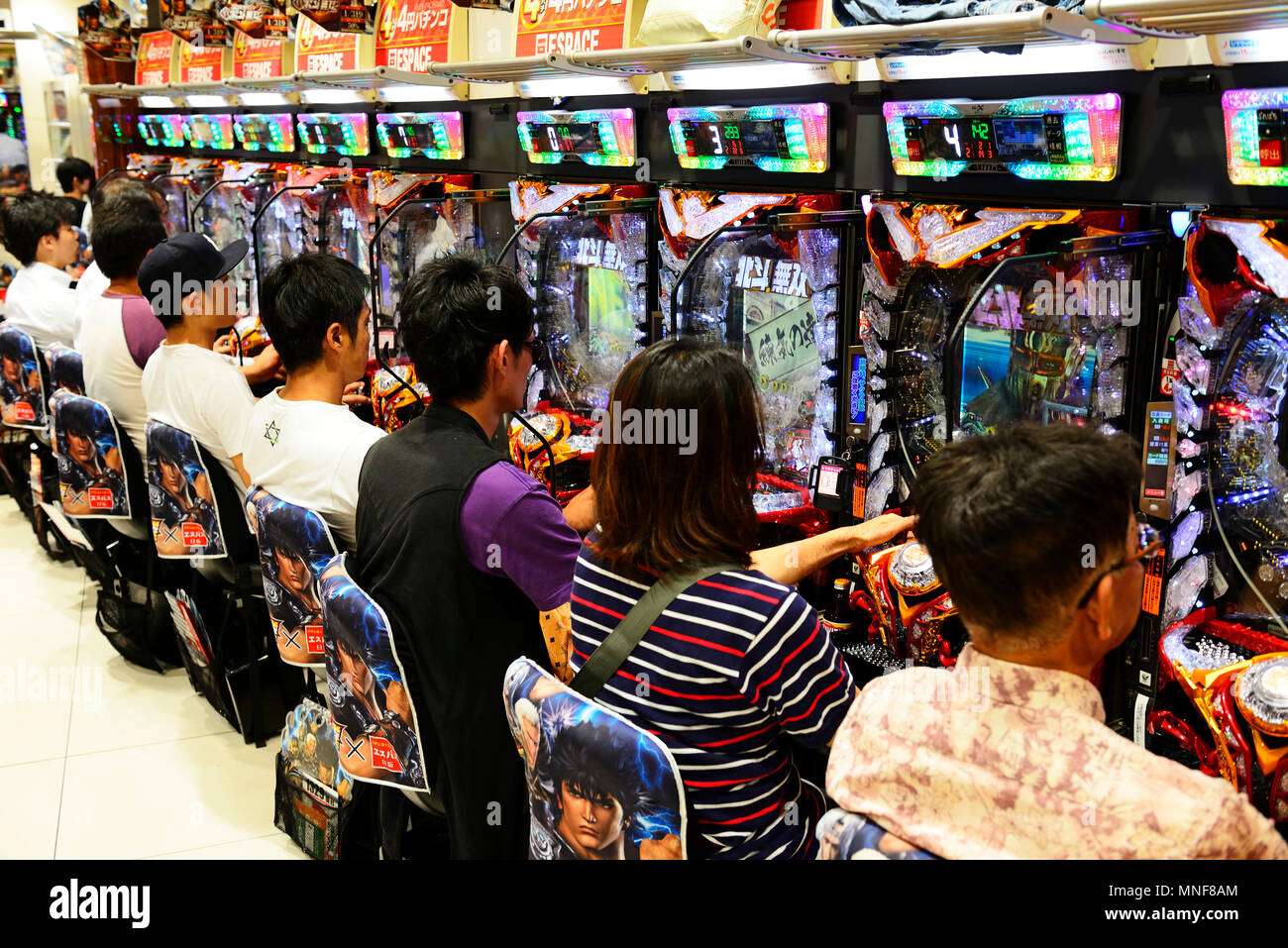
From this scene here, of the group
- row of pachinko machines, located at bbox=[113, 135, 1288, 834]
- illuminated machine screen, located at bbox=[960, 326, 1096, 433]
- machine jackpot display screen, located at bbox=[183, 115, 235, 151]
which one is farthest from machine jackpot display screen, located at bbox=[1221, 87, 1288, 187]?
machine jackpot display screen, located at bbox=[183, 115, 235, 151]

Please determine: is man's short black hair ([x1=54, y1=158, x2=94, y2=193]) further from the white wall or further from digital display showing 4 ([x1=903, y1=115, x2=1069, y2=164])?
digital display showing 4 ([x1=903, y1=115, x2=1069, y2=164])

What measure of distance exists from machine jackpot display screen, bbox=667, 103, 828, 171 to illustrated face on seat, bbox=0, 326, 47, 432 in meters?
3.17

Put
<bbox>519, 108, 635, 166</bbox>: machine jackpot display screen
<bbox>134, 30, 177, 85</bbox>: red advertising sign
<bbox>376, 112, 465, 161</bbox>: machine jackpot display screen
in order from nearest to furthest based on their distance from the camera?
<bbox>519, 108, 635, 166</bbox>: machine jackpot display screen < <bbox>376, 112, 465, 161</bbox>: machine jackpot display screen < <bbox>134, 30, 177, 85</bbox>: red advertising sign

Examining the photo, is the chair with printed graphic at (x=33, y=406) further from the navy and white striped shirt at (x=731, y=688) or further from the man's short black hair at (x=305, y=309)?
the navy and white striped shirt at (x=731, y=688)

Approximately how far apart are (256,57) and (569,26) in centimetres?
325

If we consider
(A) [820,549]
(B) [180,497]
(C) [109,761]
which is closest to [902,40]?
(A) [820,549]

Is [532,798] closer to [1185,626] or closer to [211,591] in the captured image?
[1185,626]

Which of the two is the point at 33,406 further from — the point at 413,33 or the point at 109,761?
the point at 413,33

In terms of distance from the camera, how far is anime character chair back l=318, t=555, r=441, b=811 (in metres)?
2.10

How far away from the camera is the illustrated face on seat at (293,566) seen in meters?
2.57

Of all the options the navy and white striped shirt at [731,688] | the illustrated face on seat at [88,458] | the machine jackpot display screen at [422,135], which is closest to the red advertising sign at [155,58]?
the machine jackpot display screen at [422,135]

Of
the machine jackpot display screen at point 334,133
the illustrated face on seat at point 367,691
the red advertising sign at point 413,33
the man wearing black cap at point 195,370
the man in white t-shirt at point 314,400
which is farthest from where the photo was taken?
the machine jackpot display screen at point 334,133

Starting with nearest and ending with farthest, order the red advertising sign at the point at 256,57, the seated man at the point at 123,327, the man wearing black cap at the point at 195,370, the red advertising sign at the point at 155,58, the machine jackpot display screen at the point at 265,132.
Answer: the man wearing black cap at the point at 195,370
the seated man at the point at 123,327
the red advertising sign at the point at 256,57
the machine jackpot display screen at the point at 265,132
the red advertising sign at the point at 155,58

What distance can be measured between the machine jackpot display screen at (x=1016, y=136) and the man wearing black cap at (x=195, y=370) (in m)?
2.13
